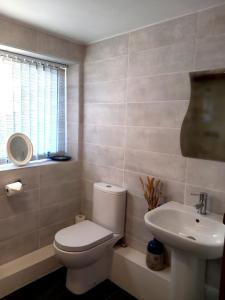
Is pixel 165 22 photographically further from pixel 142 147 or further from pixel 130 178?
pixel 130 178

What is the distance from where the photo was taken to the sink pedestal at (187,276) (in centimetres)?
161

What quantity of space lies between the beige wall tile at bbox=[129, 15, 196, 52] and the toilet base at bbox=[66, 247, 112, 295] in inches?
75.7

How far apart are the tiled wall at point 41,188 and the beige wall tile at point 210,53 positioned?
1.31m

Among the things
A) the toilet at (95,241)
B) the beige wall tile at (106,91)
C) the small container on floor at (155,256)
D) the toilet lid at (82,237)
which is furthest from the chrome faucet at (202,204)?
the beige wall tile at (106,91)

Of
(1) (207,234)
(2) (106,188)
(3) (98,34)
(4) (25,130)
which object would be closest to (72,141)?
(4) (25,130)

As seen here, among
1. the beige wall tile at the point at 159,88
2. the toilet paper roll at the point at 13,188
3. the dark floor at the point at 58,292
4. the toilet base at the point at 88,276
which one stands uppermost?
the beige wall tile at the point at 159,88

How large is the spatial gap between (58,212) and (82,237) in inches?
23.4

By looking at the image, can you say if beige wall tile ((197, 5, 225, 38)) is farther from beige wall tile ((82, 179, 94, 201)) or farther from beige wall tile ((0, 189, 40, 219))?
beige wall tile ((0, 189, 40, 219))

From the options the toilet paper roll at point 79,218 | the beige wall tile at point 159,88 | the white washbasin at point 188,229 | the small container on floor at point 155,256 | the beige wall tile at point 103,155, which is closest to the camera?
the white washbasin at point 188,229

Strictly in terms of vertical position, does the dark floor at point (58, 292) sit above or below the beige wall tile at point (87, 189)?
below

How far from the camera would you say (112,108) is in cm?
235

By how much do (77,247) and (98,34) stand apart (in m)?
1.92

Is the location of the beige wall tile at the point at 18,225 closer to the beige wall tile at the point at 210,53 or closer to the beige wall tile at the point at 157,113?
the beige wall tile at the point at 157,113

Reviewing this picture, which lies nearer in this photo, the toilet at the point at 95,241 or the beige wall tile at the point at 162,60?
the beige wall tile at the point at 162,60
